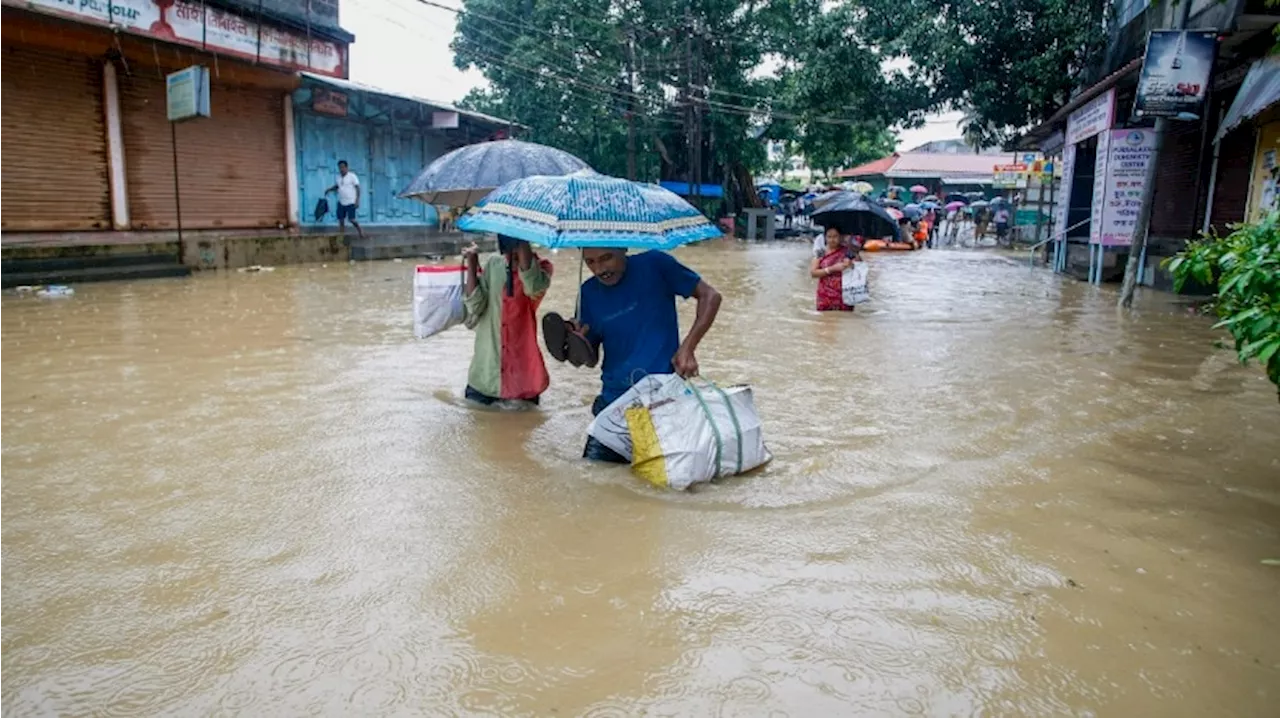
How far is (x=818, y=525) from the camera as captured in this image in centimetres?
377

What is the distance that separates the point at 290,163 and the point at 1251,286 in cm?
1835

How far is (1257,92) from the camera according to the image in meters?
9.32

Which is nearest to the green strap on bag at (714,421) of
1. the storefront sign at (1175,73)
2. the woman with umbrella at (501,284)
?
the woman with umbrella at (501,284)

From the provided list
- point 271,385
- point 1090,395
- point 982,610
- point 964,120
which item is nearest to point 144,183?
point 271,385

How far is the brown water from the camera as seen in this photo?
8.29ft

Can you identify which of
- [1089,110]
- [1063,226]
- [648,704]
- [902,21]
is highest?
[902,21]

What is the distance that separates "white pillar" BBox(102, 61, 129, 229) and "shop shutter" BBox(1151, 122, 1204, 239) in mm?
16520

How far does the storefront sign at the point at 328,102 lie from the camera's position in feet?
61.1

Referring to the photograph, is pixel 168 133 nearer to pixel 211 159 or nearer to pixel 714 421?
pixel 211 159

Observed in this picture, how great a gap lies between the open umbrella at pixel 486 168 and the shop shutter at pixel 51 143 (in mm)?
11204

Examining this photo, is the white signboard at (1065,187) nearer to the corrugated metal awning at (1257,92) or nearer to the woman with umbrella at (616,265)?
the corrugated metal awning at (1257,92)

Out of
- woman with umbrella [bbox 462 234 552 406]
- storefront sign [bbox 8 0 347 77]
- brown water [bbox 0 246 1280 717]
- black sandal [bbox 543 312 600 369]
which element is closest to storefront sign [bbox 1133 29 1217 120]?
brown water [bbox 0 246 1280 717]

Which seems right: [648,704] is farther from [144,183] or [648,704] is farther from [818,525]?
[144,183]

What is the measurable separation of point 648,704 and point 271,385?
4.65 m
